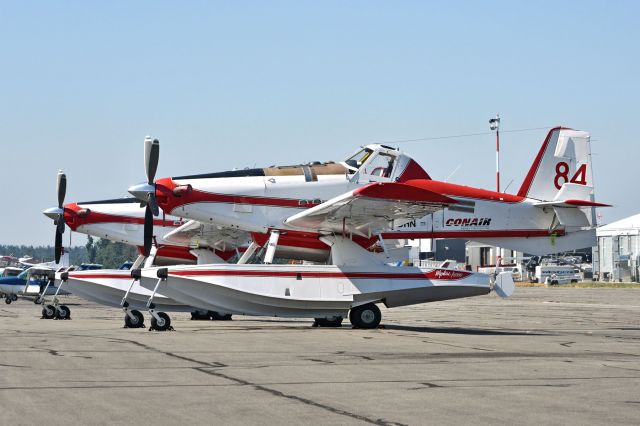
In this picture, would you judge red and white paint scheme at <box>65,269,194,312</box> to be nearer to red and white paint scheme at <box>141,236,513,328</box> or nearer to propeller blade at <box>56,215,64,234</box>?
red and white paint scheme at <box>141,236,513,328</box>

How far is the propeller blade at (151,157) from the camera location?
2047 cm

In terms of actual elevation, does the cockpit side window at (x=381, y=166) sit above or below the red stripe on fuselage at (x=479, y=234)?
above

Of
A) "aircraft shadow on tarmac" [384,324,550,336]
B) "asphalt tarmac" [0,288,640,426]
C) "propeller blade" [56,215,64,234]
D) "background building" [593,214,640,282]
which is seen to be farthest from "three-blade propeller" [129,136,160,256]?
"background building" [593,214,640,282]

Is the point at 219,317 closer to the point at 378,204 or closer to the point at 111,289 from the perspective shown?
the point at 111,289

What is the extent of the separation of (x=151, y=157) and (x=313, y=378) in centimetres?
1138

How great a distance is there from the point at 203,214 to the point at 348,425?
13.8 metres

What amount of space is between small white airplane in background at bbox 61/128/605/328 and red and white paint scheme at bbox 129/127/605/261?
25 mm

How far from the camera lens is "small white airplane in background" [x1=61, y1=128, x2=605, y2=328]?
18.9 m

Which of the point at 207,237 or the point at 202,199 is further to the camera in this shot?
the point at 207,237

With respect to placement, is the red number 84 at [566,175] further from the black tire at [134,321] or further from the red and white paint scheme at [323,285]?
the black tire at [134,321]

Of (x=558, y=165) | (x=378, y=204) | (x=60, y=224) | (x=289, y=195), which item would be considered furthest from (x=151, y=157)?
(x=558, y=165)

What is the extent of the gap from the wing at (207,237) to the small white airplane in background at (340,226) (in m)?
3.13

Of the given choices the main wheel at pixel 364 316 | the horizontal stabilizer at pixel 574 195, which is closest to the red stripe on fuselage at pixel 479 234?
the horizontal stabilizer at pixel 574 195

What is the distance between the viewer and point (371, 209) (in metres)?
19.0
